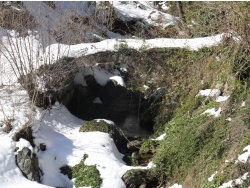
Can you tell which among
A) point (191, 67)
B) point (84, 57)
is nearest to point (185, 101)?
point (191, 67)

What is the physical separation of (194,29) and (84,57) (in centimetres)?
411

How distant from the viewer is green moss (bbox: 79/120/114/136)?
10352 millimetres

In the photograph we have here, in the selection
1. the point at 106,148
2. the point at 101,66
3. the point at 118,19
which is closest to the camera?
the point at 106,148

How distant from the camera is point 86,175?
8648 mm

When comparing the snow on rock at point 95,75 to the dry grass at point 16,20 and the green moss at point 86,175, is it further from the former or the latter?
the green moss at point 86,175

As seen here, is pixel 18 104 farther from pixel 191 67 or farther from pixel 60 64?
pixel 191 67

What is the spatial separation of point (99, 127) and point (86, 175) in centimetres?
195

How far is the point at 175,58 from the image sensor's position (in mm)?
11945

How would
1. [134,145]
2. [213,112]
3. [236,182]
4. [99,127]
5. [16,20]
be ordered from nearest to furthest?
[236,182]
[213,112]
[99,127]
[134,145]
[16,20]

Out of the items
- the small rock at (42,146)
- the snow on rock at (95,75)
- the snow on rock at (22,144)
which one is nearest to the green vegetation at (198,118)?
the snow on rock at (95,75)

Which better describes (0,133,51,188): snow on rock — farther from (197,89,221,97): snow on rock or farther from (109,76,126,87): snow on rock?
(109,76,126,87): snow on rock

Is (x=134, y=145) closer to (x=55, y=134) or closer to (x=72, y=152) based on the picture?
(x=72, y=152)

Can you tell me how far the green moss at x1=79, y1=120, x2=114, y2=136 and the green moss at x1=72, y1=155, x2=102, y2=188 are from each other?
5.00 ft

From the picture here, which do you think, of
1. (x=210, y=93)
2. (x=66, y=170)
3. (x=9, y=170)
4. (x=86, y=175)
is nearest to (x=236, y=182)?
(x=86, y=175)
